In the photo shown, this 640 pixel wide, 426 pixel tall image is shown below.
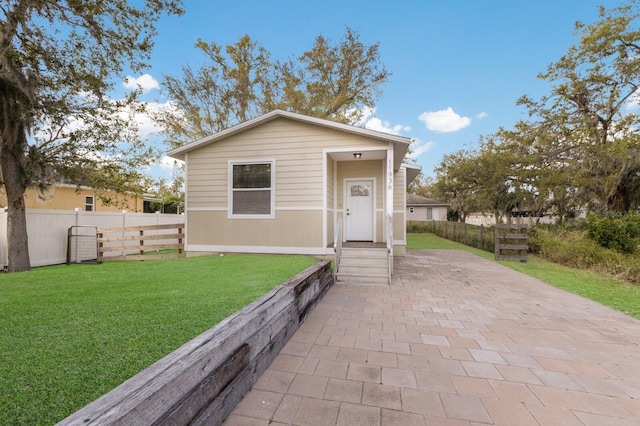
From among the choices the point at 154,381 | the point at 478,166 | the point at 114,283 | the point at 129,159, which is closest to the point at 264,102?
the point at 129,159

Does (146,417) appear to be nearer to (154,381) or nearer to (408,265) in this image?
(154,381)

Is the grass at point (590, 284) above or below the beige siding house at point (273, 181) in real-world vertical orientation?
below

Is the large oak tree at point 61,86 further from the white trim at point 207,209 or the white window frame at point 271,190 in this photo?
the white window frame at point 271,190

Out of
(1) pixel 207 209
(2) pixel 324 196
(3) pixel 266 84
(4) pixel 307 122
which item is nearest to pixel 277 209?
(2) pixel 324 196

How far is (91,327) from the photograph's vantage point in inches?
92.7

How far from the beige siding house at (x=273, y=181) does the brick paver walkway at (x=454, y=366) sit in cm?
291

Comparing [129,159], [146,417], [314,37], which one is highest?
[314,37]

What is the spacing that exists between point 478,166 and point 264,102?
13.0 meters

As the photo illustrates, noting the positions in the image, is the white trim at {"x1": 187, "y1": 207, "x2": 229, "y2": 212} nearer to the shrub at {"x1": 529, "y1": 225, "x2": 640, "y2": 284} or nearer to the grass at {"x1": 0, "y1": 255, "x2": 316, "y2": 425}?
the grass at {"x1": 0, "y1": 255, "x2": 316, "y2": 425}

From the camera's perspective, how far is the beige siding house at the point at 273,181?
7.02 meters

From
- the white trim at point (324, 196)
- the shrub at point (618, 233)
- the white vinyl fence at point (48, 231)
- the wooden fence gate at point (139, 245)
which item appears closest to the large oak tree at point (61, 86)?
the white vinyl fence at point (48, 231)

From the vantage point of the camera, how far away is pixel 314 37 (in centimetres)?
1617

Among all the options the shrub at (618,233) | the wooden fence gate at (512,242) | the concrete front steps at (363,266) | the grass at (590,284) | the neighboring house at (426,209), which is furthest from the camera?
the neighboring house at (426,209)

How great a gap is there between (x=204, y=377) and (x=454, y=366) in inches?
84.7
